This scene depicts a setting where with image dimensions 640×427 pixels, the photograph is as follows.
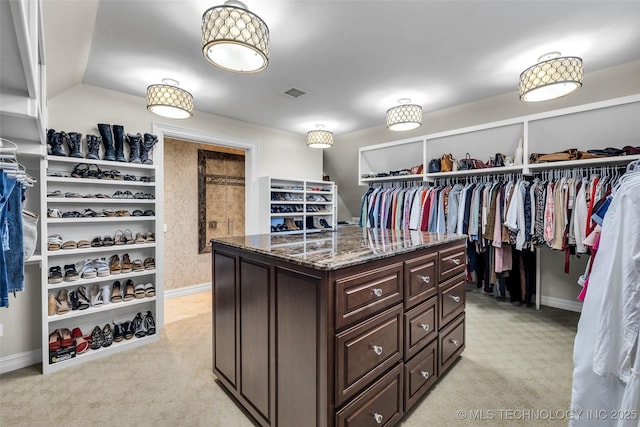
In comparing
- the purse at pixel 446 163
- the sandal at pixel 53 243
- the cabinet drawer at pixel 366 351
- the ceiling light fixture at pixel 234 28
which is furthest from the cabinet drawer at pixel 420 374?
the sandal at pixel 53 243

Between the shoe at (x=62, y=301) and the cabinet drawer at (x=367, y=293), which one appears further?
the shoe at (x=62, y=301)

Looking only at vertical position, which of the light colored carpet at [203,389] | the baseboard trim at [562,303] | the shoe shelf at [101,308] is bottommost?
the light colored carpet at [203,389]

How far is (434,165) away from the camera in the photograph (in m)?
3.88

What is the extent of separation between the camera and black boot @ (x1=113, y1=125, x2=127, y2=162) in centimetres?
286

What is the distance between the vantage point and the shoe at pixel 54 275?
243 centimetres

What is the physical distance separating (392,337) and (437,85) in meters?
2.82

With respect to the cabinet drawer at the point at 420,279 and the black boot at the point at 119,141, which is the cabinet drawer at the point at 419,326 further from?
the black boot at the point at 119,141

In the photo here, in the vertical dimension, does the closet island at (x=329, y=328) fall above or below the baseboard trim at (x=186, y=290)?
above

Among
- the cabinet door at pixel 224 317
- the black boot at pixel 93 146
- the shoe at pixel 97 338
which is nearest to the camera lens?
the cabinet door at pixel 224 317

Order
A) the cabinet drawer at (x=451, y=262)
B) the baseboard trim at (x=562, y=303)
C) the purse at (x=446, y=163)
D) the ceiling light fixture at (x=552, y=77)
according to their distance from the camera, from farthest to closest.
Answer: the purse at (x=446, y=163) < the baseboard trim at (x=562, y=303) < the ceiling light fixture at (x=552, y=77) < the cabinet drawer at (x=451, y=262)

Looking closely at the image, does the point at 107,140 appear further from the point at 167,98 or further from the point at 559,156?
the point at 559,156

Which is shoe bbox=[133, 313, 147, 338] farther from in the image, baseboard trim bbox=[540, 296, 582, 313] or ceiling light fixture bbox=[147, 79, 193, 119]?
baseboard trim bbox=[540, 296, 582, 313]

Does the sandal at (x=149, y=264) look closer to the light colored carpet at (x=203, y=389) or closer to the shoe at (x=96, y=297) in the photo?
the shoe at (x=96, y=297)

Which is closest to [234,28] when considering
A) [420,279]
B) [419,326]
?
[420,279]
